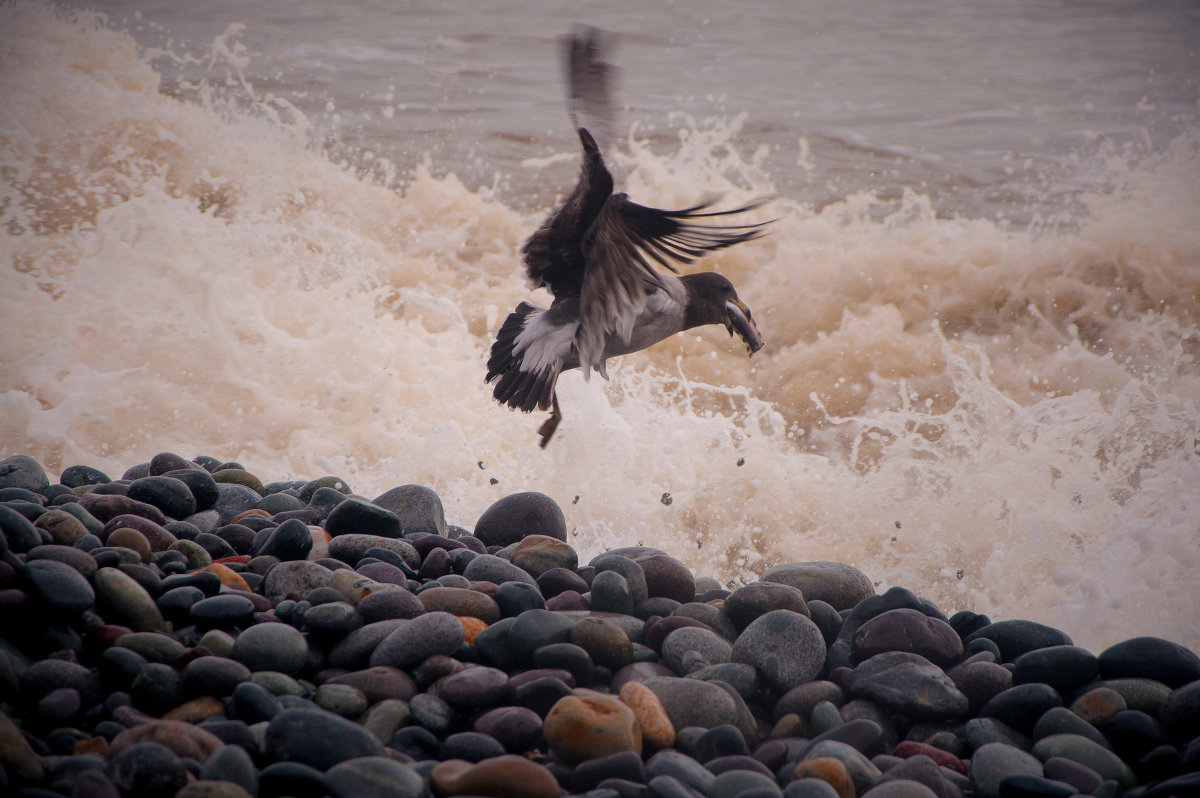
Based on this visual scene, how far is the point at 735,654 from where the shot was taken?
2363 mm

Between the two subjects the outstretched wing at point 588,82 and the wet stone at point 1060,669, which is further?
the outstretched wing at point 588,82

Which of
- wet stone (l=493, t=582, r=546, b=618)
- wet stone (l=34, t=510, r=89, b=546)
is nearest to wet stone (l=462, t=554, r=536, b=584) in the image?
wet stone (l=493, t=582, r=546, b=618)

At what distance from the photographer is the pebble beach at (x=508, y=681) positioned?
1.71 m

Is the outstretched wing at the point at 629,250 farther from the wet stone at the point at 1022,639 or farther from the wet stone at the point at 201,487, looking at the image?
the wet stone at the point at 201,487

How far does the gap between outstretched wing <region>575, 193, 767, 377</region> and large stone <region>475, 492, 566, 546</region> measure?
0.78 meters

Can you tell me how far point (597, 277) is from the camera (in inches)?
122

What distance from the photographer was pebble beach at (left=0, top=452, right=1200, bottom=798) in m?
1.71

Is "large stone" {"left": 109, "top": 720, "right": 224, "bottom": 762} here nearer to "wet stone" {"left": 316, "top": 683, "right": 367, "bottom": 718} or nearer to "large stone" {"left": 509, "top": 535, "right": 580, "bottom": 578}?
"wet stone" {"left": 316, "top": 683, "right": 367, "bottom": 718}

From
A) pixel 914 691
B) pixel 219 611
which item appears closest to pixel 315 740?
pixel 219 611

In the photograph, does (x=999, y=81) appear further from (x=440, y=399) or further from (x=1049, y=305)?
(x=440, y=399)

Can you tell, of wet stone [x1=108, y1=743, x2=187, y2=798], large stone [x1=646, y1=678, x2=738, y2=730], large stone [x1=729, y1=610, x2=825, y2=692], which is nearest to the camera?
wet stone [x1=108, y1=743, x2=187, y2=798]

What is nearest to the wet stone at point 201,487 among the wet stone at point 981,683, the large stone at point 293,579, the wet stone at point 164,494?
the wet stone at point 164,494

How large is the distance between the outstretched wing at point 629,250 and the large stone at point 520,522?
2.55 ft

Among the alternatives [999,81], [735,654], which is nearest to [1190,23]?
[999,81]
